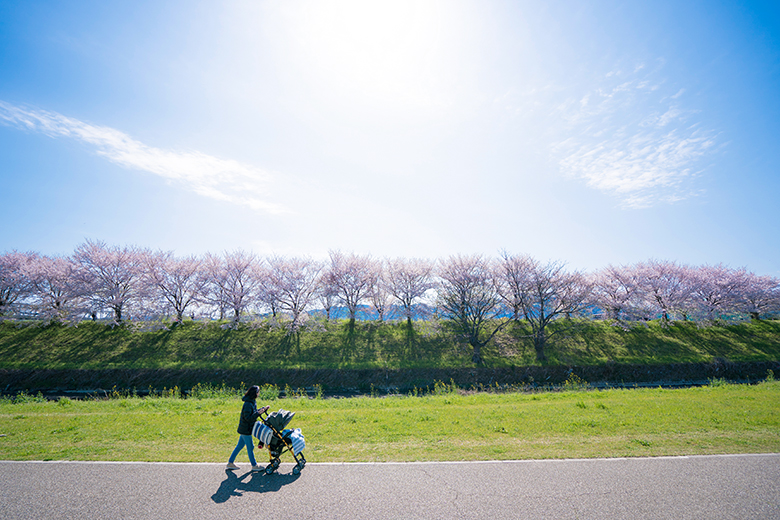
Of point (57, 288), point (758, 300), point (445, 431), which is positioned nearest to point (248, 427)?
point (445, 431)

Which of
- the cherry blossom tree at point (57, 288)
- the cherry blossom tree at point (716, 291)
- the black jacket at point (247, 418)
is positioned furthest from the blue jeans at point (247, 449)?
the cherry blossom tree at point (716, 291)

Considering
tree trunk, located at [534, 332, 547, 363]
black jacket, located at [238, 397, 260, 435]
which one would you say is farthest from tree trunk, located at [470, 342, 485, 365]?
black jacket, located at [238, 397, 260, 435]

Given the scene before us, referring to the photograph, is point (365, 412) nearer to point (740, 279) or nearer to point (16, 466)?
point (16, 466)

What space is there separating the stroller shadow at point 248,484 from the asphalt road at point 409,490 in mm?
22

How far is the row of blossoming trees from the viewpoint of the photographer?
1298 inches

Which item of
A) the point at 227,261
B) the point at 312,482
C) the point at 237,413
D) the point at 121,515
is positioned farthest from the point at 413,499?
the point at 227,261

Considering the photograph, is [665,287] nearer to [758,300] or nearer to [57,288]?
[758,300]

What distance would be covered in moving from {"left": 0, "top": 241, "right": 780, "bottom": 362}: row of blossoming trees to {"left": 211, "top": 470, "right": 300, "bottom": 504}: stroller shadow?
2595 cm

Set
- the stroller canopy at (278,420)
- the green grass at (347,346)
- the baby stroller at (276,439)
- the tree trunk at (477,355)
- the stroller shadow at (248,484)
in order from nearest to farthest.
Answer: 1. the stroller shadow at (248,484)
2. the baby stroller at (276,439)
3. the stroller canopy at (278,420)
4. the green grass at (347,346)
5. the tree trunk at (477,355)

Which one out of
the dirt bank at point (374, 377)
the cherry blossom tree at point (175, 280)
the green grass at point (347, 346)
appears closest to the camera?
the dirt bank at point (374, 377)

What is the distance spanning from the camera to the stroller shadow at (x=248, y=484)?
628 centimetres

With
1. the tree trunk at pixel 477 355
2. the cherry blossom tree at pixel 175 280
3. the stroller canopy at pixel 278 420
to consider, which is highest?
the cherry blossom tree at pixel 175 280

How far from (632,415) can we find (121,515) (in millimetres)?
14954

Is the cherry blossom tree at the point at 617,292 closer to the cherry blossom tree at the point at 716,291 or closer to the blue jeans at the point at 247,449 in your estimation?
the cherry blossom tree at the point at 716,291
